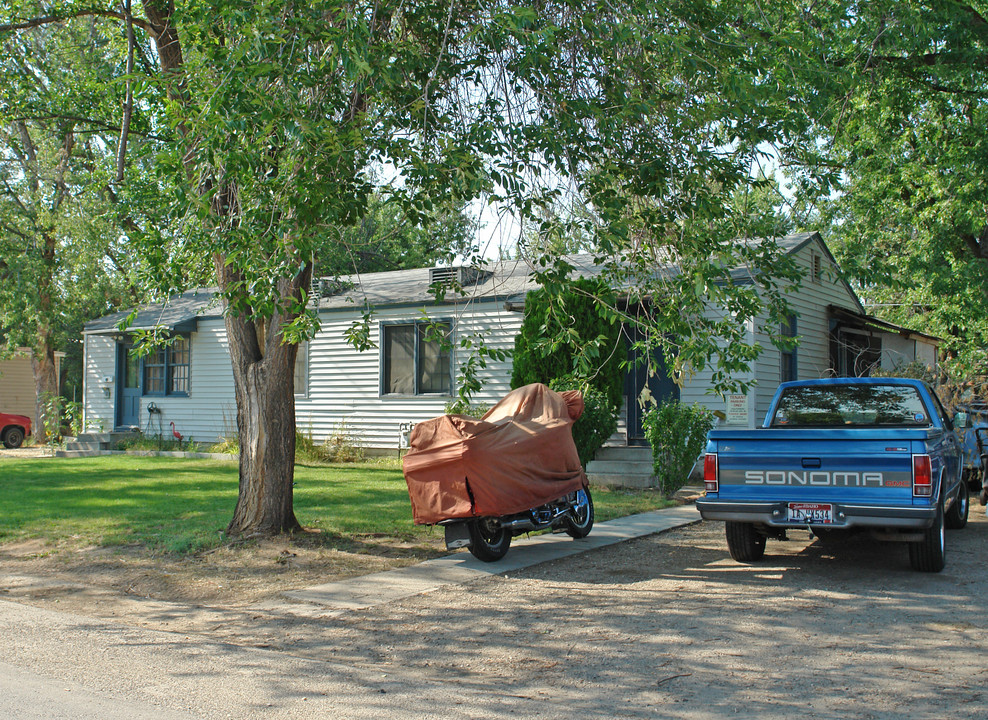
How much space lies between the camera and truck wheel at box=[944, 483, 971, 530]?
10.2m

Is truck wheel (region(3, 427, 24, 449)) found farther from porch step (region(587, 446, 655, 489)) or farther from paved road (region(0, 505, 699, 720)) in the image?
paved road (region(0, 505, 699, 720))

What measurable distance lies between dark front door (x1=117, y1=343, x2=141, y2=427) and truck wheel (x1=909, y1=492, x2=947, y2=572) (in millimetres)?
20413

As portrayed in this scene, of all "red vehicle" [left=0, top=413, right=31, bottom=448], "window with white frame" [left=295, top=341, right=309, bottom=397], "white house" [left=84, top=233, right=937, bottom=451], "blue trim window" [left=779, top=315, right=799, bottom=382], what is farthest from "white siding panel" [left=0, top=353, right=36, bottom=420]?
"blue trim window" [left=779, top=315, right=799, bottom=382]

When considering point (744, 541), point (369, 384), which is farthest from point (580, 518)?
point (369, 384)

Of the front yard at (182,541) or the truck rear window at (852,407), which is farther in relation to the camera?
the truck rear window at (852,407)

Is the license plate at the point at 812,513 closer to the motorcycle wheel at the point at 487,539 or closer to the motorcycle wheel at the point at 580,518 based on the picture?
the motorcycle wheel at the point at 580,518

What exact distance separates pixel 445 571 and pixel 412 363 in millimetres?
10350

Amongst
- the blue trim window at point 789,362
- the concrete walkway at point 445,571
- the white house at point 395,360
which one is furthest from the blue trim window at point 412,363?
the concrete walkway at point 445,571

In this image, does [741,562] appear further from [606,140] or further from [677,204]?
[606,140]

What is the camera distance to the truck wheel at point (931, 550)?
7.63m

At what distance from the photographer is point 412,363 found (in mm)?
18375

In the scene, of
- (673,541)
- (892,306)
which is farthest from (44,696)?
(892,306)

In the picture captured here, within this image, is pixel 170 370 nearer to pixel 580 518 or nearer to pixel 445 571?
pixel 580 518

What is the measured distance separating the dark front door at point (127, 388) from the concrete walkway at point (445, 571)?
1663cm
